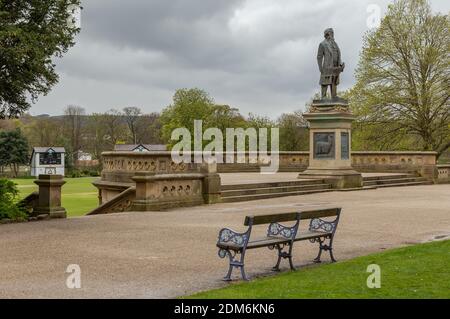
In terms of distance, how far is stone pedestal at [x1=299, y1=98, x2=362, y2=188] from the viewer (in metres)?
25.3

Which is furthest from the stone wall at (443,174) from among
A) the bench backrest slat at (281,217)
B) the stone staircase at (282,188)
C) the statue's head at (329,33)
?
the bench backrest slat at (281,217)

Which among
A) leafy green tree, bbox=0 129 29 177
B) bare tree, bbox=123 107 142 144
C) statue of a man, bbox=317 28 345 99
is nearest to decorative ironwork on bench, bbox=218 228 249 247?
statue of a man, bbox=317 28 345 99

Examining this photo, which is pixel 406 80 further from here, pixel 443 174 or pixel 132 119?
pixel 132 119

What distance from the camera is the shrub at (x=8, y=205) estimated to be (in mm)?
14680

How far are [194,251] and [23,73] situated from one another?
694cm

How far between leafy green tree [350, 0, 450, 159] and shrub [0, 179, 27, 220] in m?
29.5

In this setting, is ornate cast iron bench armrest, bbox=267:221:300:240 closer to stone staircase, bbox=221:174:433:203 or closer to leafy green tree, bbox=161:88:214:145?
stone staircase, bbox=221:174:433:203

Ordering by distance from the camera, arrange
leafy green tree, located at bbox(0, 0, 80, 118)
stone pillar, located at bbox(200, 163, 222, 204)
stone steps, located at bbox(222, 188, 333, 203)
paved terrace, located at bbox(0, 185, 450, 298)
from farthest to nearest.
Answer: stone steps, located at bbox(222, 188, 333, 203) < stone pillar, located at bbox(200, 163, 222, 204) < leafy green tree, located at bbox(0, 0, 80, 118) < paved terrace, located at bbox(0, 185, 450, 298)

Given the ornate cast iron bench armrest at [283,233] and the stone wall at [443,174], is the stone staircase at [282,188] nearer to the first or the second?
the stone wall at [443,174]

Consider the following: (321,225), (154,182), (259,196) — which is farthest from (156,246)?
(259,196)

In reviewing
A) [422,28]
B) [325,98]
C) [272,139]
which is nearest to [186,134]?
[272,139]

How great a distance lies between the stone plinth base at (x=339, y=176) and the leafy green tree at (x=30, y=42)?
13264mm

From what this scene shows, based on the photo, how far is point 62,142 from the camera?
9212 cm

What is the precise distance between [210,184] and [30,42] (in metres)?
7.52
